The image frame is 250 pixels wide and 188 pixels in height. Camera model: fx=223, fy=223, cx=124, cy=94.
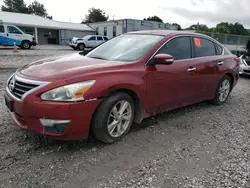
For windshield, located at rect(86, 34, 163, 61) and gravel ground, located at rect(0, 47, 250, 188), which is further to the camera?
windshield, located at rect(86, 34, 163, 61)

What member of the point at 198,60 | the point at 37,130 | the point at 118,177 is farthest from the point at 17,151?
the point at 198,60

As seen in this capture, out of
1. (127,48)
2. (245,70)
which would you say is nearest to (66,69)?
(127,48)

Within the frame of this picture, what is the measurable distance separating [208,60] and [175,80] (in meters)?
1.17

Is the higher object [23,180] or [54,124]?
Result: [54,124]

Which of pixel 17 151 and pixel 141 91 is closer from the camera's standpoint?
pixel 17 151

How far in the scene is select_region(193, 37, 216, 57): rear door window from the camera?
4.29 m

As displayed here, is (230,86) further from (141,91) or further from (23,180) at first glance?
(23,180)

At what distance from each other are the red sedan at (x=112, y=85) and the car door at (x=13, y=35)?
56.9ft

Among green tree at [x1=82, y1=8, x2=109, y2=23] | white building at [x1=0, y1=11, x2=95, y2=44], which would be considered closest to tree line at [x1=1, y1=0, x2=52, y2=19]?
green tree at [x1=82, y1=8, x2=109, y2=23]

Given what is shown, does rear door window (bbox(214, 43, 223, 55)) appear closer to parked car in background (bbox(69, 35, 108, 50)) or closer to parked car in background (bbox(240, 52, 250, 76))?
parked car in background (bbox(240, 52, 250, 76))

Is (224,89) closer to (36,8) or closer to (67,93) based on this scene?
(67,93)

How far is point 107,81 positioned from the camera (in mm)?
2797

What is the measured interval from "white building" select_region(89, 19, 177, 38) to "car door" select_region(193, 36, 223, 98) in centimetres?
2725

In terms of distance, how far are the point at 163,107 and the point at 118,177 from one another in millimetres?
1615
